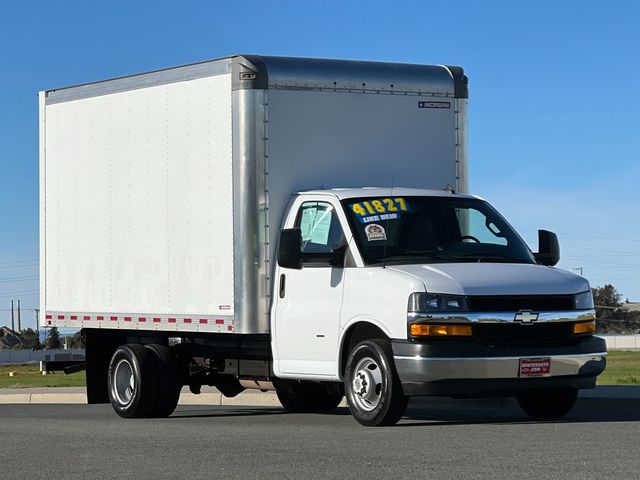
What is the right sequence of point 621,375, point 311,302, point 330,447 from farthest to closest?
point 621,375 < point 311,302 < point 330,447

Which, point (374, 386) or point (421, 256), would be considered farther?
point (421, 256)

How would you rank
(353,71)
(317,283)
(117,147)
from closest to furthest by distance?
(317,283) → (353,71) → (117,147)

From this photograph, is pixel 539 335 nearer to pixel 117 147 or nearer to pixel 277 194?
pixel 277 194

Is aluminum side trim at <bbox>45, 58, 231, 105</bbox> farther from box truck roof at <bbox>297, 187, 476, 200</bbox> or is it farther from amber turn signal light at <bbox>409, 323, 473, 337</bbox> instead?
amber turn signal light at <bbox>409, 323, 473, 337</bbox>

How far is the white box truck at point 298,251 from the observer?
1248 cm

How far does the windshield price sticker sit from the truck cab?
2 cm

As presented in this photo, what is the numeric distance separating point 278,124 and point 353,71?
1.07m

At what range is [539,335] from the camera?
12.6 m

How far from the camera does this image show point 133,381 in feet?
50.6

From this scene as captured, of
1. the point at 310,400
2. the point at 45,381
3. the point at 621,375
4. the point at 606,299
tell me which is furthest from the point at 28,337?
the point at 310,400

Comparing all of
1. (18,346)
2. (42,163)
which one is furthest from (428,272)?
(18,346)

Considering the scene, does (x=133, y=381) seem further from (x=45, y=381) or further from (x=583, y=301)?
(x=45, y=381)

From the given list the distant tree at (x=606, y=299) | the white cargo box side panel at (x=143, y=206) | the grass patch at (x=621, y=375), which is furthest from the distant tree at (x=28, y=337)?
the white cargo box side panel at (x=143, y=206)

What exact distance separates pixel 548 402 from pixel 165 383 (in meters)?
4.12
